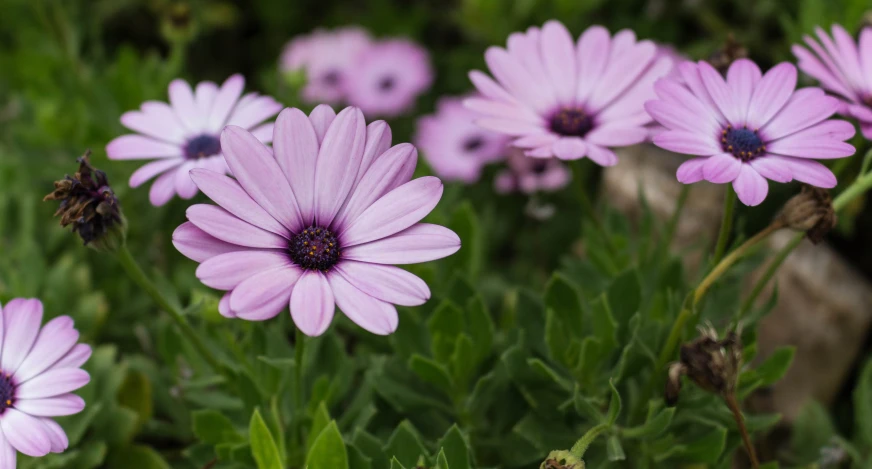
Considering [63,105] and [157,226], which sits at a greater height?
[63,105]

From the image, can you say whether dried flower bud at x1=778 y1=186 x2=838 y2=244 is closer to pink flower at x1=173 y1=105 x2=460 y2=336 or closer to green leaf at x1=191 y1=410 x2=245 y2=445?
pink flower at x1=173 y1=105 x2=460 y2=336

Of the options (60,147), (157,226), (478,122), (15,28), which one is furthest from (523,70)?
(15,28)

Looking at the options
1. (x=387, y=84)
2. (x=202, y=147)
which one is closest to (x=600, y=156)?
(x=202, y=147)

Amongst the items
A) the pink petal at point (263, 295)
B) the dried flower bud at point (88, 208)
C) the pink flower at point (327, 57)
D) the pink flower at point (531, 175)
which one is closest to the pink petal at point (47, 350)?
the dried flower bud at point (88, 208)

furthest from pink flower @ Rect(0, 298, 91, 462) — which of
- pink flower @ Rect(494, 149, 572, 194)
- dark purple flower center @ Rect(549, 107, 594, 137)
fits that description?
pink flower @ Rect(494, 149, 572, 194)

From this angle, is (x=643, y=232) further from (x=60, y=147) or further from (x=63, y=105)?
(x=63, y=105)

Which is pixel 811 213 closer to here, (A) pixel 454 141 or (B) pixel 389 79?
(A) pixel 454 141

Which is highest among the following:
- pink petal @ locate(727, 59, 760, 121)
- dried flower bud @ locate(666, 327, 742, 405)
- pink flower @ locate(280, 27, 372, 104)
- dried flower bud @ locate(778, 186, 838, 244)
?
pink flower @ locate(280, 27, 372, 104)
